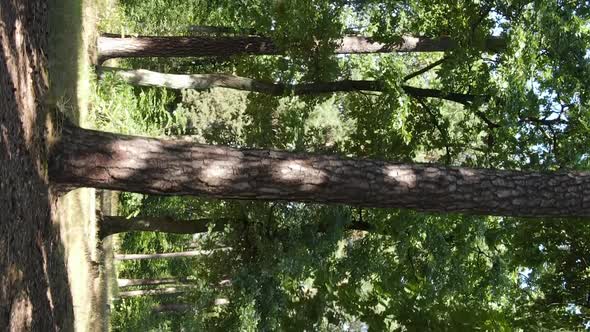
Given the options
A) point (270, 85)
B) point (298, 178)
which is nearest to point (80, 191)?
point (270, 85)

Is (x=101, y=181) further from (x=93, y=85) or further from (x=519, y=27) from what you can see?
(x=519, y=27)

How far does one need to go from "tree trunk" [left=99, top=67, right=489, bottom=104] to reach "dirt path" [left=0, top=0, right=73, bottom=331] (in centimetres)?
487

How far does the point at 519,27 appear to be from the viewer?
1001 cm

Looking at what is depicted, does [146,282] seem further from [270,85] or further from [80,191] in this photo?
[270,85]

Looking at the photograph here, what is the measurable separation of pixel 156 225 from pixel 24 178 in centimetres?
587

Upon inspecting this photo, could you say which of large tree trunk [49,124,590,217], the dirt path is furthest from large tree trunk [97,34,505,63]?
large tree trunk [49,124,590,217]

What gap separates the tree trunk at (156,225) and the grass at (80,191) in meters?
0.38

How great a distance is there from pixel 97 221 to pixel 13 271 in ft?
19.9

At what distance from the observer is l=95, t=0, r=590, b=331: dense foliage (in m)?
9.99

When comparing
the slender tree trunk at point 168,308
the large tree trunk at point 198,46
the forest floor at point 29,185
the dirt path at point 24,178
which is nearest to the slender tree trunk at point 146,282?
the slender tree trunk at point 168,308

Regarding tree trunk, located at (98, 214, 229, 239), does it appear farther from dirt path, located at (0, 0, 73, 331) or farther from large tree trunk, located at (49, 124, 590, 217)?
large tree trunk, located at (49, 124, 590, 217)

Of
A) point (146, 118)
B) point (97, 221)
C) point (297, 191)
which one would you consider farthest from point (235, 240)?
point (146, 118)

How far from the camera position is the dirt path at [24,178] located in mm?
5965

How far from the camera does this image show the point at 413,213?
11258 millimetres
